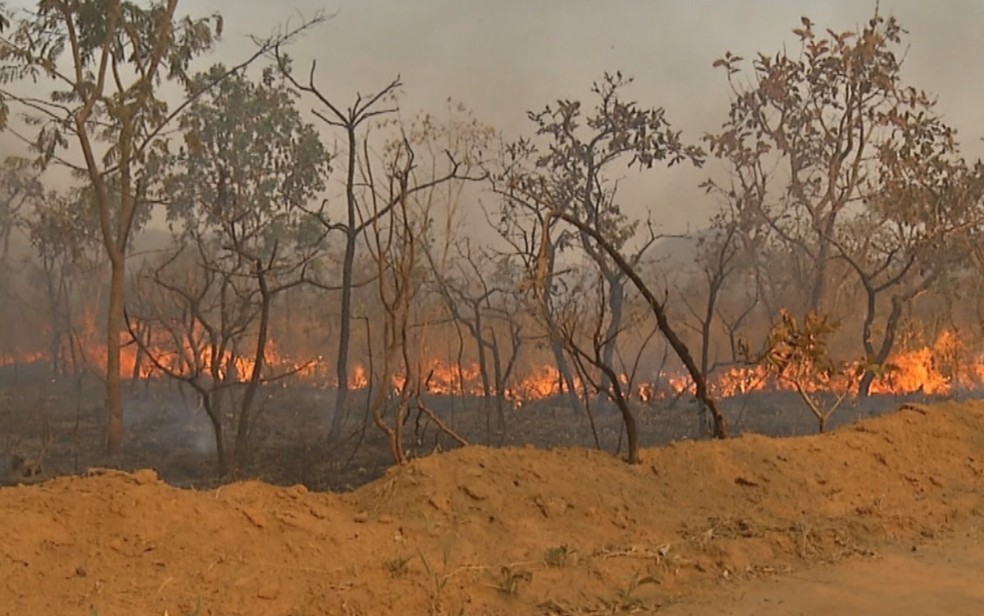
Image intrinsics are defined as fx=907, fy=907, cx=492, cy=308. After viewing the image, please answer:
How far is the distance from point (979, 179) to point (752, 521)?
16567mm

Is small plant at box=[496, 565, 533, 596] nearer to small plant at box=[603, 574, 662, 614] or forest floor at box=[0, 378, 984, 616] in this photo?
forest floor at box=[0, 378, 984, 616]

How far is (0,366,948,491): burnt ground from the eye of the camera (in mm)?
11211

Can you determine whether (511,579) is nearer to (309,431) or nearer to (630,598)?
(630,598)

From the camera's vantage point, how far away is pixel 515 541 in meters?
5.21

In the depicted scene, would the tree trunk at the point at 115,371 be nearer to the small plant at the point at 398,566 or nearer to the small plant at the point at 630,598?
the small plant at the point at 398,566

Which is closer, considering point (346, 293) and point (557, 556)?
point (557, 556)

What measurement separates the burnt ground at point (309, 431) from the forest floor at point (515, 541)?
92.1 inches

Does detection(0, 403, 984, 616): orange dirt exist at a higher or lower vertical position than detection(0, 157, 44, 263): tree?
lower

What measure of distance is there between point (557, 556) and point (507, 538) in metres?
0.44

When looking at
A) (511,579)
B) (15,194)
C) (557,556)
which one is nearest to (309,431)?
(557,556)

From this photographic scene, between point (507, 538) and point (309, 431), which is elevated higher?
point (309, 431)

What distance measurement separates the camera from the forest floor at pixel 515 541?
4.17 meters

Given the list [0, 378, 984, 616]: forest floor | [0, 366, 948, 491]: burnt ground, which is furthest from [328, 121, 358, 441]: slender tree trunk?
[0, 378, 984, 616]: forest floor

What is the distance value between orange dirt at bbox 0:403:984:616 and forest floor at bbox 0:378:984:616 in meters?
0.01
